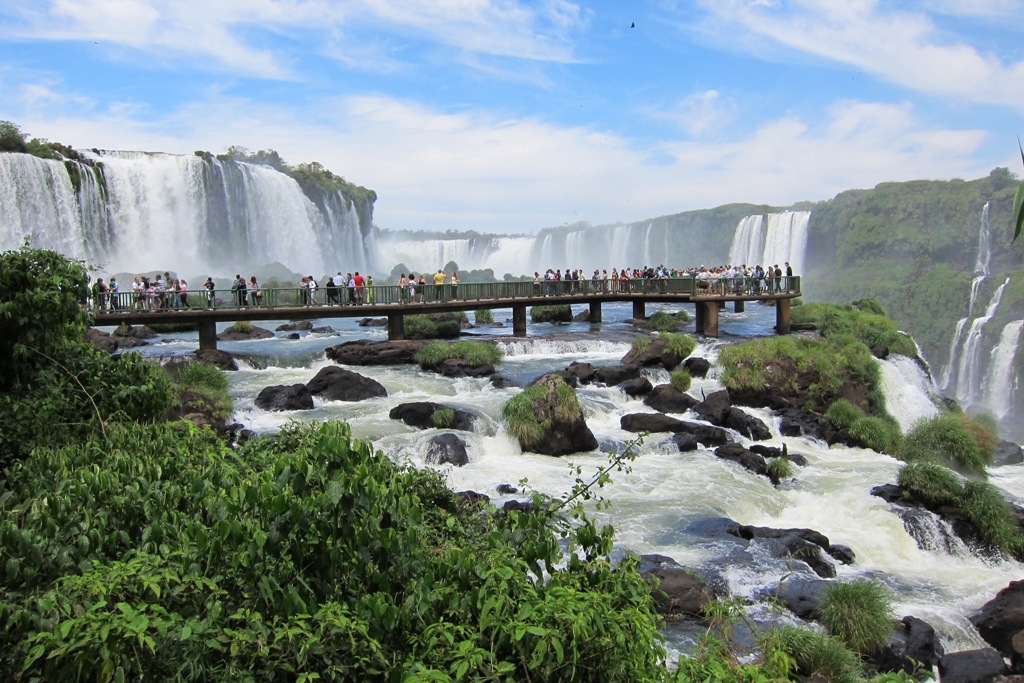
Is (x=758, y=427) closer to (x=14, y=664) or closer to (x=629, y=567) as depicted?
(x=629, y=567)

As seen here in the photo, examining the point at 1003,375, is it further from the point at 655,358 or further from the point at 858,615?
the point at 858,615

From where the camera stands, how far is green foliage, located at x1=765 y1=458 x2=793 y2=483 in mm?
14227

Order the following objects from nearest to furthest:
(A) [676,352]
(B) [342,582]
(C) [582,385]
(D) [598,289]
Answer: (B) [342,582], (C) [582,385], (A) [676,352], (D) [598,289]

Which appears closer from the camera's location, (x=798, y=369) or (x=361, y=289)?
(x=798, y=369)

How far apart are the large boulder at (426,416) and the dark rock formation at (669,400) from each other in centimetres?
484

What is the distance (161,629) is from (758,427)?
50.5 feet

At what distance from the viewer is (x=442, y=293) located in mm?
27266

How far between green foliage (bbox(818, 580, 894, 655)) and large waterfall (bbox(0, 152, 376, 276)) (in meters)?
22.2

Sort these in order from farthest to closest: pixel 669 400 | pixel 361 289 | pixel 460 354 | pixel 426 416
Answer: pixel 361 289, pixel 460 354, pixel 669 400, pixel 426 416

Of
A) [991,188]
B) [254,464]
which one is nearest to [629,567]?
[254,464]

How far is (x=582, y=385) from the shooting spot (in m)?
20.0

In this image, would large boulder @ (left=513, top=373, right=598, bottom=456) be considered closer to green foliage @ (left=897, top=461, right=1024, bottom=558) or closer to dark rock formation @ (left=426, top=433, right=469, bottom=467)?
dark rock formation @ (left=426, top=433, right=469, bottom=467)

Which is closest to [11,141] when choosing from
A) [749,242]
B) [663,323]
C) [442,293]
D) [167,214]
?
[167,214]

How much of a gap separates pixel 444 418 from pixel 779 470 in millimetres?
6498
